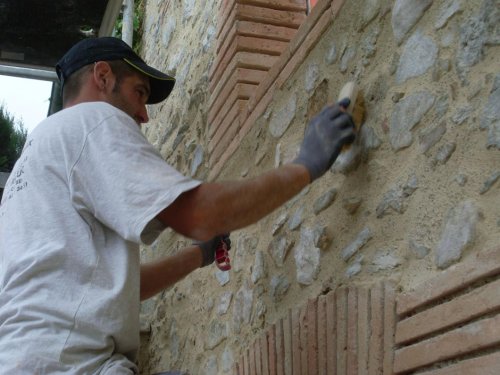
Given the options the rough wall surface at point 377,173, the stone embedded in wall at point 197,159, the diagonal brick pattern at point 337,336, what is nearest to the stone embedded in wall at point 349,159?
the rough wall surface at point 377,173

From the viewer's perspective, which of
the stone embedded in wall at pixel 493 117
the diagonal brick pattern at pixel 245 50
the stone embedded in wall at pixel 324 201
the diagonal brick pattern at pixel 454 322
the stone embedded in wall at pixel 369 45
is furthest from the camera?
the diagonal brick pattern at pixel 245 50

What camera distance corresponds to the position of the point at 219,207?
1950 millimetres

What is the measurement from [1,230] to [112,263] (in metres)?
0.40

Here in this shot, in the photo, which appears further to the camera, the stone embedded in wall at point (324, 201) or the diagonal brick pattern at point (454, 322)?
the stone embedded in wall at point (324, 201)

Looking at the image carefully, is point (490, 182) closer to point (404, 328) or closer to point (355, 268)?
point (404, 328)

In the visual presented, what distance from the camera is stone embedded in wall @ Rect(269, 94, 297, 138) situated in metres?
2.87

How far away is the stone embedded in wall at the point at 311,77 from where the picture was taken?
107 inches

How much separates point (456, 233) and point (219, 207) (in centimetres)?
60

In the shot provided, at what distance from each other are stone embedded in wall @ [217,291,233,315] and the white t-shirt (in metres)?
1.10

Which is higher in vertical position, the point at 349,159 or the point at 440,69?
the point at 440,69

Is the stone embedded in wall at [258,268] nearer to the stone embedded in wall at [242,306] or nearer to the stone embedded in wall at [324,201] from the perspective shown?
the stone embedded in wall at [242,306]

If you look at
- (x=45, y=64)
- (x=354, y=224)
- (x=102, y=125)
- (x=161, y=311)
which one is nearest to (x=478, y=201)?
(x=354, y=224)

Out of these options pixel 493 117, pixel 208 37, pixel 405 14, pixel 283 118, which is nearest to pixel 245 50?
pixel 208 37

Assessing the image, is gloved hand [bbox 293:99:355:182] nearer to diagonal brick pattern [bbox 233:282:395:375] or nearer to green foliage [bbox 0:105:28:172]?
diagonal brick pattern [bbox 233:282:395:375]
